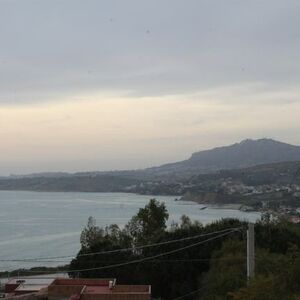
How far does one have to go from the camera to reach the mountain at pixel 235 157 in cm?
13800

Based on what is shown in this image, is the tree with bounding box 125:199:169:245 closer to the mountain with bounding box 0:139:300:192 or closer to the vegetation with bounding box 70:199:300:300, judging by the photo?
the vegetation with bounding box 70:199:300:300

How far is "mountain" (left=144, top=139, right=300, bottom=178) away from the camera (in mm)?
138000

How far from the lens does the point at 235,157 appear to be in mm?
156625

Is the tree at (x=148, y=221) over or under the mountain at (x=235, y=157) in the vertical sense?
under

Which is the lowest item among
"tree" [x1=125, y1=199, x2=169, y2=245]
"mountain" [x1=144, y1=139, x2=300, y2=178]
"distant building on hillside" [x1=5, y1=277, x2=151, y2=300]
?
"distant building on hillside" [x1=5, y1=277, x2=151, y2=300]

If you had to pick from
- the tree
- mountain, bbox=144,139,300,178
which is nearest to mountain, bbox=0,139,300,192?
mountain, bbox=144,139,300,178

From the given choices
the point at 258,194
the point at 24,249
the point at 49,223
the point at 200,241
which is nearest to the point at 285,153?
the point at 258,194

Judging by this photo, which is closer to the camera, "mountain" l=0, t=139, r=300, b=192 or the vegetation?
the vegetation

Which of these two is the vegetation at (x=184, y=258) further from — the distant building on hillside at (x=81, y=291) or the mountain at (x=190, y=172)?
the mountain at (x=190, y=172)

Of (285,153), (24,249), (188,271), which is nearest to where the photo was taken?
(188,271)

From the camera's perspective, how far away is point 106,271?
26.9m

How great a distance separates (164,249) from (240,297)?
17593 millimetres

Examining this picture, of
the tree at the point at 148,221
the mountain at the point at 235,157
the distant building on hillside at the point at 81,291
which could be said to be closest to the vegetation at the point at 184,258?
the tree at the point at 148,221

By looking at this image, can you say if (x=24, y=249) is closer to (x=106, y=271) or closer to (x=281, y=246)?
(x=106, y=271)
